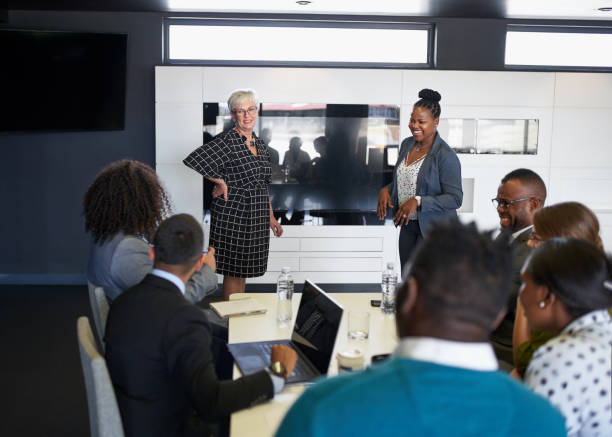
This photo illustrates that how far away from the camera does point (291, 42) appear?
17.3 feet

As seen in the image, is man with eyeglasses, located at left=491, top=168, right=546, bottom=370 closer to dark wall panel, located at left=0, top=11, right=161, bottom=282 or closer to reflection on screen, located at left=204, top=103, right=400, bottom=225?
reflection on screen, located at left=204, top=103, right=400, bottom=225

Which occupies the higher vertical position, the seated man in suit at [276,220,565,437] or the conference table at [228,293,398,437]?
the seated man in suit at [276,220,565,437]

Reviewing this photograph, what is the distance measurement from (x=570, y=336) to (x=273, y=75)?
4021mm

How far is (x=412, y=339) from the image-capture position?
2.52 feet

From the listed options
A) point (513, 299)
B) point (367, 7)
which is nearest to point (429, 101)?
point (513, 299)

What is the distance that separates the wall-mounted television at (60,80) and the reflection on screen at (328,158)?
108cm

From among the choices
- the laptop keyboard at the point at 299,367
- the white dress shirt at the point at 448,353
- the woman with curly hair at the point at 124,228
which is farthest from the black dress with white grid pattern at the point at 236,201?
the white dress shirt at the point at 448,353

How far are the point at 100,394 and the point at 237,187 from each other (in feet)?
7.04

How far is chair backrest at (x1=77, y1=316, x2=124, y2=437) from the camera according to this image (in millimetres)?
1415

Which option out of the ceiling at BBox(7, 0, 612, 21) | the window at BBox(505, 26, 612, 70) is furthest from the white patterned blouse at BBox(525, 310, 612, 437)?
the window at BBox(505, 26, 612, 70)

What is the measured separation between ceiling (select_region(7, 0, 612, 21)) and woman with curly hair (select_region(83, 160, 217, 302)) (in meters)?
2.99

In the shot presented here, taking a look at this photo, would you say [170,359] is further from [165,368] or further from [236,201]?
[236,201]

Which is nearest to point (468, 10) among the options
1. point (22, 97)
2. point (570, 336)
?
point (22, 97)

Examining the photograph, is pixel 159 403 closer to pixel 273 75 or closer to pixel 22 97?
pixel 273 75
